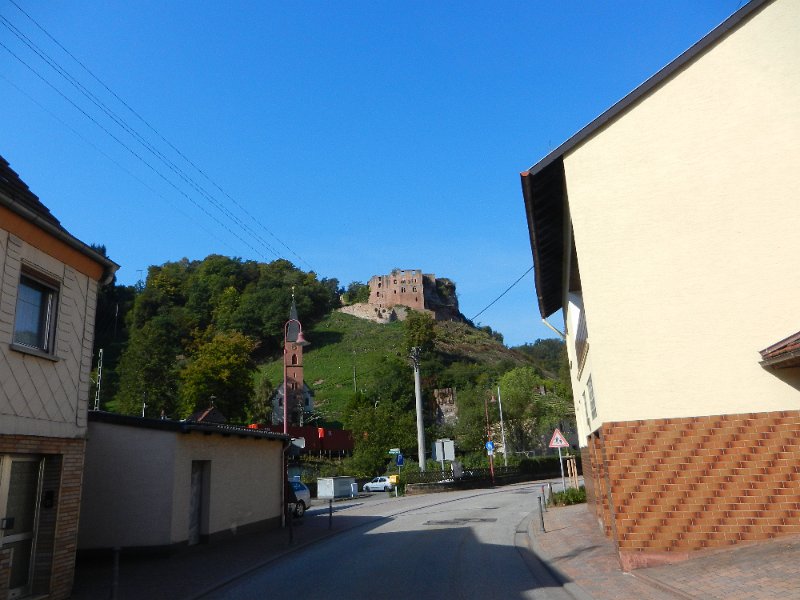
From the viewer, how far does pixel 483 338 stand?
424 ft

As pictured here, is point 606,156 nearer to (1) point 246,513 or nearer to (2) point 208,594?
(2) point 208,594

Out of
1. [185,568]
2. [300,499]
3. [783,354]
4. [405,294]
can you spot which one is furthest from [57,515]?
[405,294]

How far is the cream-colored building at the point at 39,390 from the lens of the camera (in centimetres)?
801

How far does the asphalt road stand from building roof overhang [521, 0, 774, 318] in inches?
253

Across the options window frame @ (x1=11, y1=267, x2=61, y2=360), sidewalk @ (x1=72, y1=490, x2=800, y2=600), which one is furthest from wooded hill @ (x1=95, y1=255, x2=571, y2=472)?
window frame @ (x1=11, y1=267, x2=61, y2=360)

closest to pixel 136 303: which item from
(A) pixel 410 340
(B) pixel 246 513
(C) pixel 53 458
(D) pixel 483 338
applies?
(A) pixel 410 340

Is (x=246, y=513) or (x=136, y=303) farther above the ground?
(x=136, y=303)

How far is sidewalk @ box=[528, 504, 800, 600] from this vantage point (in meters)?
6.96

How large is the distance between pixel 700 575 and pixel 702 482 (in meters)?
1.48

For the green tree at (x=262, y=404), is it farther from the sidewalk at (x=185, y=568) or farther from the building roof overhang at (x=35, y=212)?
the building roof overhang at (x=35, y=212)

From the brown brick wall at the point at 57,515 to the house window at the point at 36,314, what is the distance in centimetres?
138

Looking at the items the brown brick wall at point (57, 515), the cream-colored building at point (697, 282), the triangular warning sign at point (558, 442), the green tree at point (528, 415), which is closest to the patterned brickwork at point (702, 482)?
the cream-colored building at point (697, 282)

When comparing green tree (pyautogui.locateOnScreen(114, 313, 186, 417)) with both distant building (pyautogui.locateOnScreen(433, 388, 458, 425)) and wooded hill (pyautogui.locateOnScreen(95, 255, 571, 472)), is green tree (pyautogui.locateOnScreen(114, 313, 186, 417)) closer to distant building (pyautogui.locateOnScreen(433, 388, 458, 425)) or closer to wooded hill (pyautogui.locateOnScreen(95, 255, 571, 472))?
wooded hill (pyautogui.locateOnScreen(95, 255, 571, 472))

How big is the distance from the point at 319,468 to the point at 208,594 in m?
38.1
